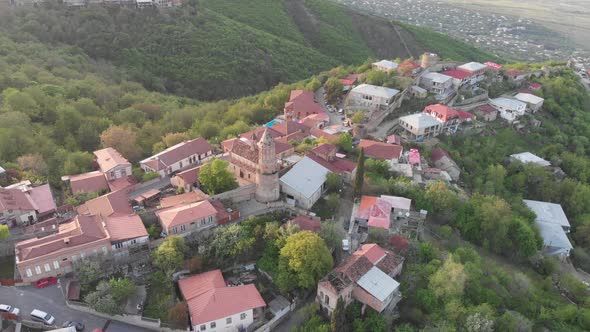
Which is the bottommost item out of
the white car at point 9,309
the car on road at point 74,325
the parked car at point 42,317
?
the car on road at point 74,325

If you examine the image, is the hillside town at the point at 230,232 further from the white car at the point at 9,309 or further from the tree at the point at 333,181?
the tree at the point at 333,181

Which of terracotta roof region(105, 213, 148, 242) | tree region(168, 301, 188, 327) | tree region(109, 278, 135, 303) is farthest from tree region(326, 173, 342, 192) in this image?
tree region(109, 278, 135, 303)

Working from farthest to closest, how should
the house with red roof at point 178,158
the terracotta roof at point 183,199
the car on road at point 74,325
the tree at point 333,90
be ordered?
the tree at point 333,90 → the house with red roof at point 178,158 → the terracotta roof at point 183,199 → the car on road at point 74,325

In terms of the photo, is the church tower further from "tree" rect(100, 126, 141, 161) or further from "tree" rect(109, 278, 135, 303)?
"tree" rect(100, 126, 141, 161)

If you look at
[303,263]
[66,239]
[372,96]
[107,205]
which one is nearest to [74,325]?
[66,239]

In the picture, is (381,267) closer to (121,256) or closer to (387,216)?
(387,216)

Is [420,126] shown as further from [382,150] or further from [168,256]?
[168,256]

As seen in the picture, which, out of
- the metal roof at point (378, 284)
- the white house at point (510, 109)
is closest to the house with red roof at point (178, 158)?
the metal roof at point (378, 284)
